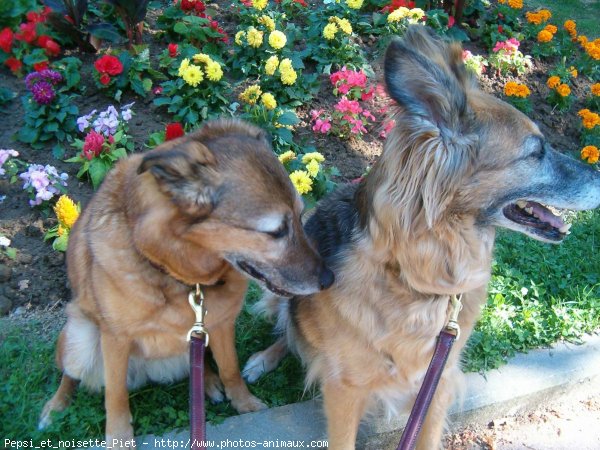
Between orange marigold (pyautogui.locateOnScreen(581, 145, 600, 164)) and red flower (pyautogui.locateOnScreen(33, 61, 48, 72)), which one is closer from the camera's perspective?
red flower (pyautogui.locateOnScreen(33, 61, 48, 72))

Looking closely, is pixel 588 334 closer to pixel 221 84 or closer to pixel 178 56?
pixel 221 84

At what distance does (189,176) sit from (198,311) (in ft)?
2.06

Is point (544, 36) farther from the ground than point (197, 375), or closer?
farther from the ground

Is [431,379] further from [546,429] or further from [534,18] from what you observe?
[534,18]

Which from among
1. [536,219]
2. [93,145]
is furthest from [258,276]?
[93,145]

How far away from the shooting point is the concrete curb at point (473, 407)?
9.80 ft

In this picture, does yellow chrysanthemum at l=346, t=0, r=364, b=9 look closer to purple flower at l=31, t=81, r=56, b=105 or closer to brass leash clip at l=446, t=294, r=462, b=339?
purple flower at l=31, t=81, r=56, b=105

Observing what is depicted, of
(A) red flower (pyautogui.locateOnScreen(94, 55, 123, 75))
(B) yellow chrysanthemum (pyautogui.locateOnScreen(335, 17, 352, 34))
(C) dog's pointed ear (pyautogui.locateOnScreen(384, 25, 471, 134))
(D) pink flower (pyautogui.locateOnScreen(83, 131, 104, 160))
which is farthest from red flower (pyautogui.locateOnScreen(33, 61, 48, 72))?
(C) dog's pointed ear (pyautogui.locateOnScreen(384, 25, 471, 134))

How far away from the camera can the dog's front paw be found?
3182 mm

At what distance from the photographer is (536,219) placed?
2.46 m

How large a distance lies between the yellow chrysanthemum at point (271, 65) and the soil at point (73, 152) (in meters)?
0.51

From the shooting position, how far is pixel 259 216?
2412 mm

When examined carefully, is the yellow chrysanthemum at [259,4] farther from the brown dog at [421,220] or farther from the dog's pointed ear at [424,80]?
the dog's pointed ear at [424,80]

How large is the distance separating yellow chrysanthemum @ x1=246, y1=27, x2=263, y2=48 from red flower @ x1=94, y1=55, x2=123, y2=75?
1.17 m
